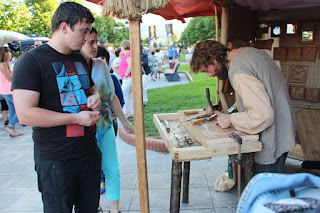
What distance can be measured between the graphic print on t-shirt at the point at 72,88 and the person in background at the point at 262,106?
102 cm

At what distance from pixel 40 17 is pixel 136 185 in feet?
85.3

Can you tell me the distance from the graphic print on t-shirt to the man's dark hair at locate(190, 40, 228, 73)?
0.95 meters

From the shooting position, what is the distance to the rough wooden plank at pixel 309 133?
3.21m

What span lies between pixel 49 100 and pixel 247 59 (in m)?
1.35

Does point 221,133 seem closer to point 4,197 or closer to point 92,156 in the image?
point 92,156

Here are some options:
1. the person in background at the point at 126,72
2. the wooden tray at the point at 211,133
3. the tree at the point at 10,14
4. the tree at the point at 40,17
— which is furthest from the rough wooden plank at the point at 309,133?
the tree at the point at 40,17

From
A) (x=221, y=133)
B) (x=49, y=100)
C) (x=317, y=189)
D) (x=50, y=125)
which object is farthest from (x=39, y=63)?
(x=317, y=189)

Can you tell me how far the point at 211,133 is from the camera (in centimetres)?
192

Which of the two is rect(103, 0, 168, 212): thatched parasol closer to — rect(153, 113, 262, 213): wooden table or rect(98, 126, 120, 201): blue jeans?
rect(153, 113, 262, 213): wooden table

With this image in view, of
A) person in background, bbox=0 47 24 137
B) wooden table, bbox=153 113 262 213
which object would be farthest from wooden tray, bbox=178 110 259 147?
person in background, bbox=0 47 24 137

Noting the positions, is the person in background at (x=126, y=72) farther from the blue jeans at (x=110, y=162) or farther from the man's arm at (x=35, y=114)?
the man's arm at (x=35, y=114)

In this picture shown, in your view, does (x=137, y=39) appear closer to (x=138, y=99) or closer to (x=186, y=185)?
(x=138, y=99)

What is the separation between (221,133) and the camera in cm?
192

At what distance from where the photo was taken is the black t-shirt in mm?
1422
